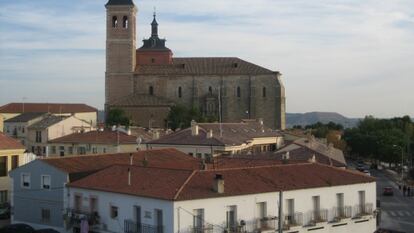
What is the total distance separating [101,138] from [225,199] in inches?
1604

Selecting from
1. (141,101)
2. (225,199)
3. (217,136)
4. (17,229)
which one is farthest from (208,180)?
(141,101)

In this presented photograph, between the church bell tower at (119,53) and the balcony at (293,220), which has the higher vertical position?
the church bell tower at (119,53)

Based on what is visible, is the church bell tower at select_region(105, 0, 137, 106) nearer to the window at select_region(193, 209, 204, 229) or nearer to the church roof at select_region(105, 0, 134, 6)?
the church roof at select_region(105, 0, 134, 6)

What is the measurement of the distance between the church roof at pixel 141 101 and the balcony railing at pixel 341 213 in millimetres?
81728

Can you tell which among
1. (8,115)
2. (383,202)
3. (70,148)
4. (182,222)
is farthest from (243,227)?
(8,115)

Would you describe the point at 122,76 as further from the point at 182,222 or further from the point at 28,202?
the point at 182,222

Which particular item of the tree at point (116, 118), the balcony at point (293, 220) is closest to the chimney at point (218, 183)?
the balcony at point (293, 220)

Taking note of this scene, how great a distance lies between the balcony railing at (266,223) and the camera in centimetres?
2639

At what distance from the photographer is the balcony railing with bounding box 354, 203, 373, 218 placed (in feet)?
98.3

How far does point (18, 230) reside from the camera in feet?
105

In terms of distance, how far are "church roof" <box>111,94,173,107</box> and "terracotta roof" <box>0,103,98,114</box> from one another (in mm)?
23962

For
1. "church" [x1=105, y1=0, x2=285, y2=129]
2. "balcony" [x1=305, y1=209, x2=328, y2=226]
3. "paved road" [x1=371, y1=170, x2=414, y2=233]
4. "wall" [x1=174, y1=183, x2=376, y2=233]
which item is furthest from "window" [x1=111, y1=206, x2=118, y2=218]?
"church" [x1=105, y1=0, x2=285, y2=129]

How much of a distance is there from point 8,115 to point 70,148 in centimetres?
6126

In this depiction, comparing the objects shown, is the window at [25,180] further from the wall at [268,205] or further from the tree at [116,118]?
the tree at [116,118]
